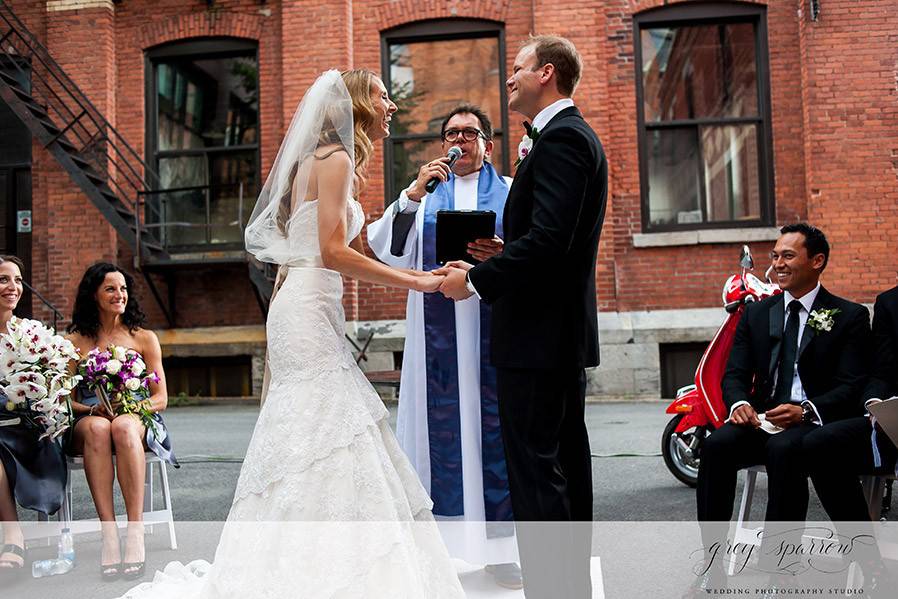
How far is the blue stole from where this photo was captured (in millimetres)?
4227

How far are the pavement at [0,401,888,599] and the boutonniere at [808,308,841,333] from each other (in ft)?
4.62

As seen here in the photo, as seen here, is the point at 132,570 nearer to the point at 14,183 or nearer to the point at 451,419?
the point at 451,419

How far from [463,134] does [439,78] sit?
815 centimetres

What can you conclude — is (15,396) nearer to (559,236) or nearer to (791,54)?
(559,236)

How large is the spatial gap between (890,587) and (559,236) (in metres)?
2.08

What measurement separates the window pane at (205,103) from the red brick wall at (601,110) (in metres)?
0.38

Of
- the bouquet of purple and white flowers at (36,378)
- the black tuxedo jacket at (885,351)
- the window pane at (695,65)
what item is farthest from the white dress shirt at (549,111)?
the window pane at (695,65)

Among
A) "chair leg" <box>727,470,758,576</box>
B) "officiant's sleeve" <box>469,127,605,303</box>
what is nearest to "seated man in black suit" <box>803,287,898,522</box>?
"chair leg" <box>727,470,758,576</box>

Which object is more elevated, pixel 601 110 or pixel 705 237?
pixel 601 110

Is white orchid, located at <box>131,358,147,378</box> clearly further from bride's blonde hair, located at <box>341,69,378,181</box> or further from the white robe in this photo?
bride's blonde hair, located at <box>341,69,378,181</box>

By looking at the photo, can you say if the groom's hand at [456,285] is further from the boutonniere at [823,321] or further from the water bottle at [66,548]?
the water bottle at [66,548]

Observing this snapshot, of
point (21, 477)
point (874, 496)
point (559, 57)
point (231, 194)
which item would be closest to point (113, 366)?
point (21, 477)

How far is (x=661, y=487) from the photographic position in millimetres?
6082

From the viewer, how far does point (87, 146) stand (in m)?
12.2
